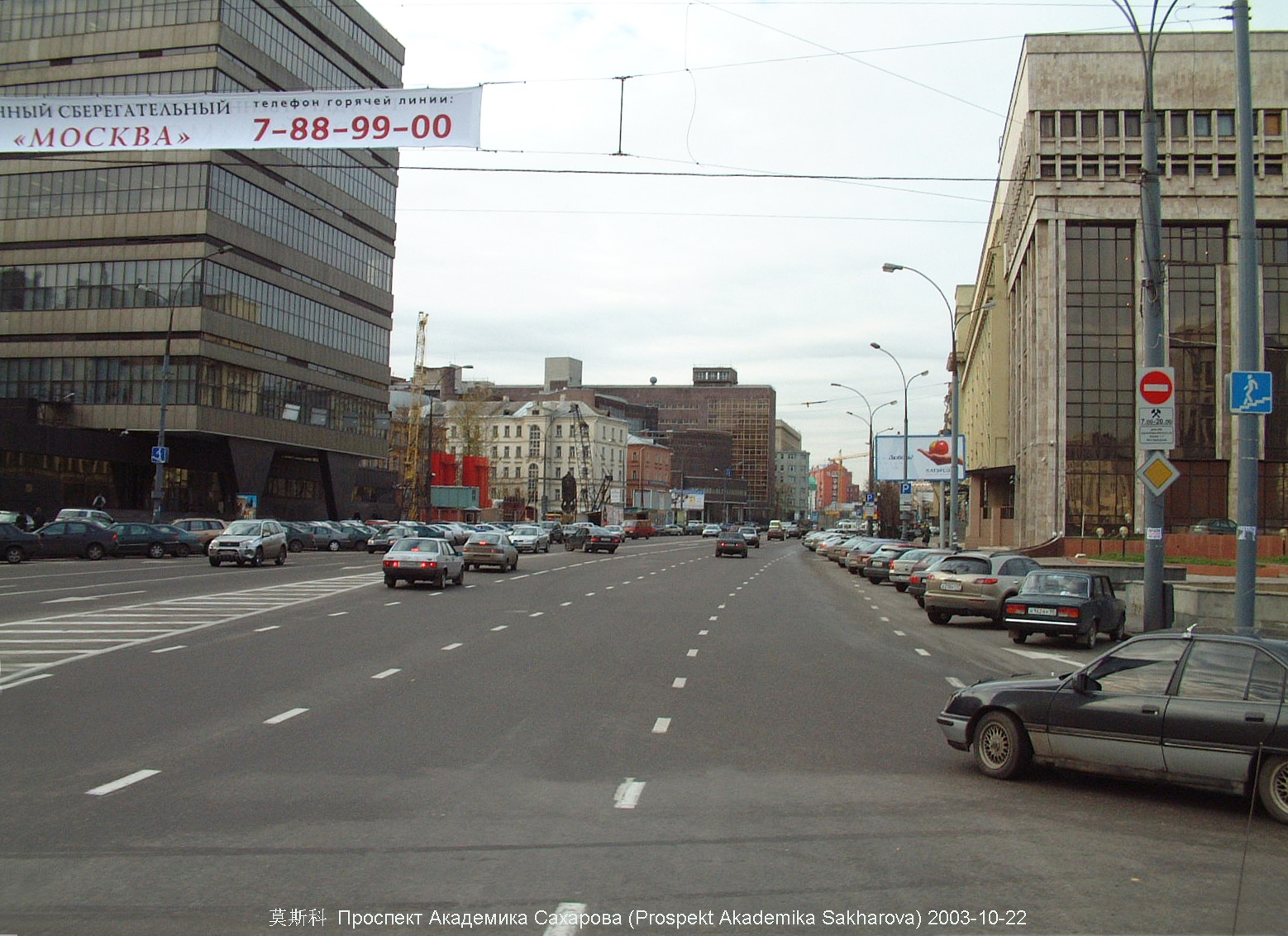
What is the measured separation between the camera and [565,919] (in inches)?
203

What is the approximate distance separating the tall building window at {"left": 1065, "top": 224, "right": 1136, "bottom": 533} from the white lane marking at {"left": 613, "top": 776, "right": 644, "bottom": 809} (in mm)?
46861

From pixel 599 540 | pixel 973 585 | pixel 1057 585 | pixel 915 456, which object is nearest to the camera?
pixel 1057 585

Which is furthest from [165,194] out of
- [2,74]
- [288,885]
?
[288,885]

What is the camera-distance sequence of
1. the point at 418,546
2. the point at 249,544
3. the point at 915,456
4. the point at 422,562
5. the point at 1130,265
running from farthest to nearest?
the point at 915,456
the point at 1130,265
the point at 249,544
the point at 418,546
the point at 422,562

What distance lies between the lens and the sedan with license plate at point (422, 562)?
1109 inches

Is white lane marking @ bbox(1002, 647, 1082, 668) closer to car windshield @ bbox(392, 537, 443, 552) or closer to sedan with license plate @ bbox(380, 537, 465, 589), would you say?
sedan with license plate @ bbox(380, 537, 465, 589)

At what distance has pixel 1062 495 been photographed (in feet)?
165

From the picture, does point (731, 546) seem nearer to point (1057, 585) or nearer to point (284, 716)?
point (1057, 585)

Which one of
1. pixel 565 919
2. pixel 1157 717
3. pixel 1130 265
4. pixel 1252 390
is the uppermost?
pixel 1130 265

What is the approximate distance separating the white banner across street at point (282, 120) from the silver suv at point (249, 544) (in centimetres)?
2317

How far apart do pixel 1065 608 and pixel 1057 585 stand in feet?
2.72

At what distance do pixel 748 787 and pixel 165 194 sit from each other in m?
63.0

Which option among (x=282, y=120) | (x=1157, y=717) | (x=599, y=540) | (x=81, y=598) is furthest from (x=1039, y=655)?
(x=599, y=540)

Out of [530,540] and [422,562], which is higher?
[422,562]
